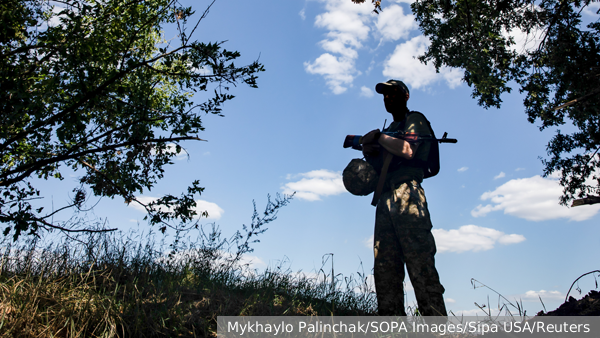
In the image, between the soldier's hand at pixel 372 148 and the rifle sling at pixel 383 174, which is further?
the soldier's hand at pixel 372 148

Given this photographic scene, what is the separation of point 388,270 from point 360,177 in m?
1.21

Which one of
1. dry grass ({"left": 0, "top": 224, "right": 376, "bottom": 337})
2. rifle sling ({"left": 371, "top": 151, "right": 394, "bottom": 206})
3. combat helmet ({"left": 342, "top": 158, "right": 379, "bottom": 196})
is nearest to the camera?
dry grass ({"left": 0, "top": 224, "right": 376, "bottom": 337})

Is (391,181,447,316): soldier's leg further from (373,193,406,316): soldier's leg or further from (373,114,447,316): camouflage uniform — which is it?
(373,193,406,316): soldier's leg

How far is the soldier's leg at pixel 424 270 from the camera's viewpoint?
3998mm

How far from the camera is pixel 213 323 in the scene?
347cm

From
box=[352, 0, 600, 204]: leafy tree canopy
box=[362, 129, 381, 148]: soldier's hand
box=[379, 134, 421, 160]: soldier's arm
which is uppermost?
box=[352, 0, 600, 204]: leafy tree canopy

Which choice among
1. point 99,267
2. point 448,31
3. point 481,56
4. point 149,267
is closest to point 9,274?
point 99,267

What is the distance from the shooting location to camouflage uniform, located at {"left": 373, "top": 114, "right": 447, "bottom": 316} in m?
4.05

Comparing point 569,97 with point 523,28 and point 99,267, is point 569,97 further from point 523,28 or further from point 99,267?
point 99,267

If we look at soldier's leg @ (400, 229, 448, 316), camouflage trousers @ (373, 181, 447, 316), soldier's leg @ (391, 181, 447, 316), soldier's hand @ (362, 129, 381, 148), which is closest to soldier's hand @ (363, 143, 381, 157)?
soldier's hand @ (362, 129, 381, 148)

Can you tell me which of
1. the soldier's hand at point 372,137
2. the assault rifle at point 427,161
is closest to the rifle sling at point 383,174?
the assault rifle at point 427,161

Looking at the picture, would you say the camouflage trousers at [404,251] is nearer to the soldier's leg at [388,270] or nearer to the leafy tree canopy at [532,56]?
the soldier's leg at [388,270]

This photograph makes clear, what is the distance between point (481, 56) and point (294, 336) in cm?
655

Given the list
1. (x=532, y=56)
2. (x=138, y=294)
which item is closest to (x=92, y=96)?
(x=138, y=294)
